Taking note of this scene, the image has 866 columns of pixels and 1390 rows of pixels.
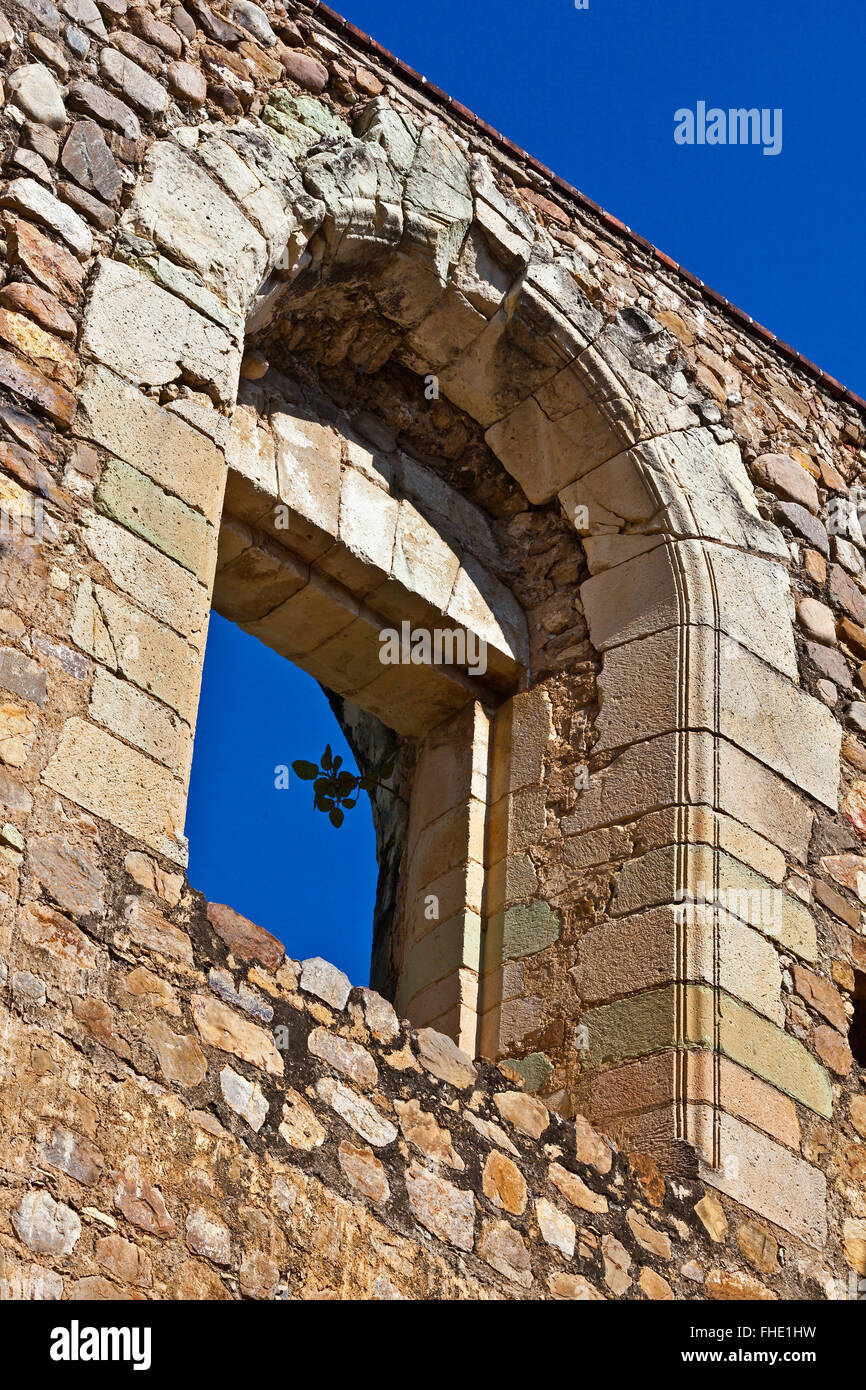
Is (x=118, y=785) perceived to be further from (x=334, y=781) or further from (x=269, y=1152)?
(x=334, y=781)

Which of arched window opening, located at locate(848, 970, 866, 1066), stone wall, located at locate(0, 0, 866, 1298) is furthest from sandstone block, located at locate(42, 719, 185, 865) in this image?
arched window opening, located at locate(848, 970, 866, 1066)

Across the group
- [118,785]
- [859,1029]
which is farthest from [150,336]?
[859,1029]

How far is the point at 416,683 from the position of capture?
6.12 metres

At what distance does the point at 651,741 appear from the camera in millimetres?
5680

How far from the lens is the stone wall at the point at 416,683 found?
13.0 feet

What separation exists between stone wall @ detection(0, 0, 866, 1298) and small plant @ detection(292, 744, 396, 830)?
254 millimetres

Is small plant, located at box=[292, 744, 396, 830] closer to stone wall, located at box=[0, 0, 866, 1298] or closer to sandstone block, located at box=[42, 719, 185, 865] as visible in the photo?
stone wall, located at box=[0, 0, 866, 1298]

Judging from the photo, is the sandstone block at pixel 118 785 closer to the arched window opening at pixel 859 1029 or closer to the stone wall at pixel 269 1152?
the stone wall at pixel 269 1152

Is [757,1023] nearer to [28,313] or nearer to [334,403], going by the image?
[334,403]

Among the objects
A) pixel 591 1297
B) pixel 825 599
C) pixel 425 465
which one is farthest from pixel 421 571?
pixel 591 1297

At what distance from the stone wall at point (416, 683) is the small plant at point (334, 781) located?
10.0 inches

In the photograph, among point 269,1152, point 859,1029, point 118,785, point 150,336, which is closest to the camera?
point 269,1152

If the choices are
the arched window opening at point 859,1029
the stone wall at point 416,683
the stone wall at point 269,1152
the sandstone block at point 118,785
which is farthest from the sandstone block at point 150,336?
the arched window opening at point 859,1029

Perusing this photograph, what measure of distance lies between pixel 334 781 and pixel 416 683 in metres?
0.62
